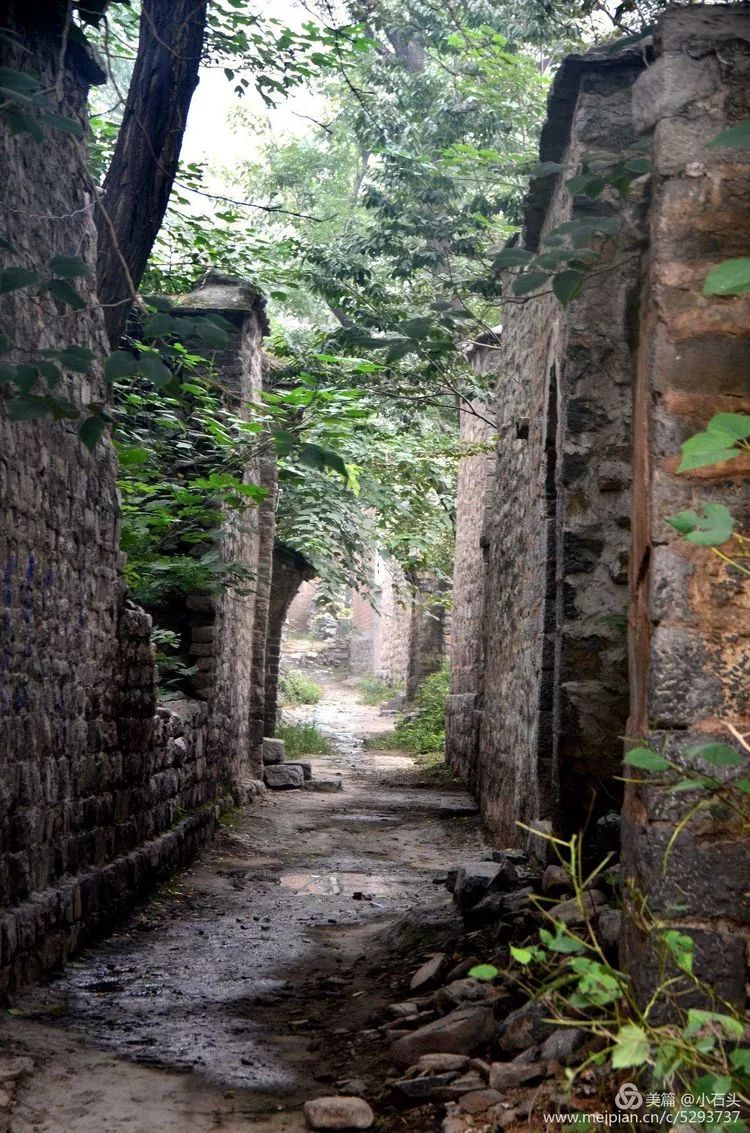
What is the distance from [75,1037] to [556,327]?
3.79 meters

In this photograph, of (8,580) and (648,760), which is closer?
(648,760)

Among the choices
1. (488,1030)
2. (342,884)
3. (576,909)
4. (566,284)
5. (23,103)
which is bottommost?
(342,884)

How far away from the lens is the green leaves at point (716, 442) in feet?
6.78

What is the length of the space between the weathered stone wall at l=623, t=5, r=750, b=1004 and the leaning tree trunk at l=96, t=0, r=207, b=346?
3459 millimetres

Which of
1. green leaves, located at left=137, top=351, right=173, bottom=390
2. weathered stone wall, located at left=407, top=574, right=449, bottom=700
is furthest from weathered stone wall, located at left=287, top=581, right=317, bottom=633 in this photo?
green leaves, located at left=137, top=351, right=173, bottom=390

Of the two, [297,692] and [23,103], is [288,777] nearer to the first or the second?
[23,103]

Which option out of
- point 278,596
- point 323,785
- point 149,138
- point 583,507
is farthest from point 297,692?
point 583,507

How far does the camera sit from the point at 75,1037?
353 cm

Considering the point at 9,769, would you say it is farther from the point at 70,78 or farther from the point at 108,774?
the point at 70,78

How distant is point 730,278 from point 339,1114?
2213 millimetres

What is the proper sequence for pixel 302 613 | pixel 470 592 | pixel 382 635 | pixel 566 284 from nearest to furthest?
pixel 566 284 → pixel 470 592 → pixel 382 635 → pixel 302 613

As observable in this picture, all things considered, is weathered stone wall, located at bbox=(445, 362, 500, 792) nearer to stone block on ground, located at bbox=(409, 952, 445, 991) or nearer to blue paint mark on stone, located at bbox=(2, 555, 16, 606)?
stone block on ground, located at bbox=(409, 952, 445, 991)

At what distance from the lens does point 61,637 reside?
4.52 m

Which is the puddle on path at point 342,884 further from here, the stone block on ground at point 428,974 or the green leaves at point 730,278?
the green leaves at point 730,278
